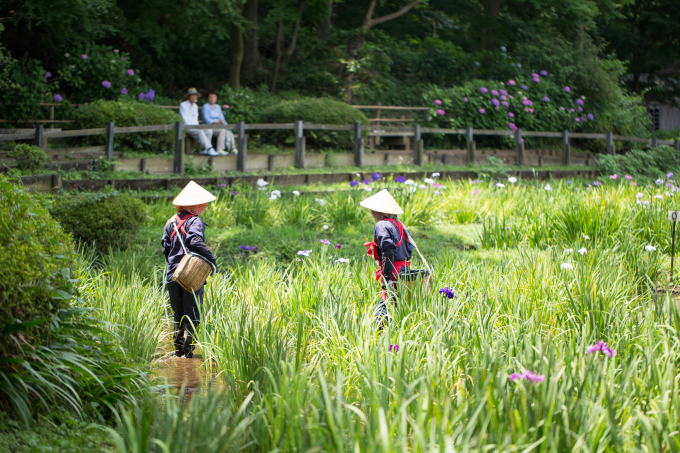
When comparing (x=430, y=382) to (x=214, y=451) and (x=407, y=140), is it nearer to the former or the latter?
(x=214, y=451)

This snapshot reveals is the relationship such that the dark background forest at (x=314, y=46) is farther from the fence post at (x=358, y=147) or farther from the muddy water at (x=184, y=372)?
the muddy water at (x=184, y=372)

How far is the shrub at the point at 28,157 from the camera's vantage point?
9820mm

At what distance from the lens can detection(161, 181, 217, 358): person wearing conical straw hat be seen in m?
5.23

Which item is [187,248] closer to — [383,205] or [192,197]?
[192,197]

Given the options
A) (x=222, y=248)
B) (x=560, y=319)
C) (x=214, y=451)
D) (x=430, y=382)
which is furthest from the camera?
(x=222, y=248)

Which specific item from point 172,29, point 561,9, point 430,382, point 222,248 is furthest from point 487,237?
point 561,9

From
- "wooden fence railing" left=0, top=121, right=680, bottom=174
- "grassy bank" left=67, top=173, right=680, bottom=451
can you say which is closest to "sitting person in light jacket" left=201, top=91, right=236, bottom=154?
"wooden fence railing" left=0, top=121, right=680, bottom=174

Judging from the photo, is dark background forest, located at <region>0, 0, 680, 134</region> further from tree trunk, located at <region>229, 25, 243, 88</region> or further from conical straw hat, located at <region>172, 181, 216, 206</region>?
conical straw hat, located at <region>172, 181, 216, 206</region>

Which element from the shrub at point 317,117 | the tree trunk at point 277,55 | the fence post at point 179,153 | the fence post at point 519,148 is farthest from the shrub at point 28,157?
the fence post at point 519,148

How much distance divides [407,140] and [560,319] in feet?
42.6

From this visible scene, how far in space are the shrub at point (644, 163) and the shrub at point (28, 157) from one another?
11575mm

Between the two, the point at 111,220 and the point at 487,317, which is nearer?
the point at 487,317

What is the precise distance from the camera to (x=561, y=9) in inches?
829

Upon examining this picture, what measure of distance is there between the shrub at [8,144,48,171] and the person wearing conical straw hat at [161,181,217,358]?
17.9 feet
